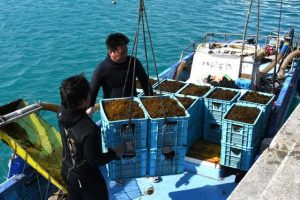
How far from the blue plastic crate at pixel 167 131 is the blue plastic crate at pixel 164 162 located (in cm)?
9

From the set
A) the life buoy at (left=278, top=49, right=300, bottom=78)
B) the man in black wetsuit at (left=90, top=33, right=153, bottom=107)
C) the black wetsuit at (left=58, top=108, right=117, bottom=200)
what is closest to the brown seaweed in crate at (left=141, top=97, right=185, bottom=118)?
the man in black wetsuit at (left=90, top=33, right=153, bottom=107)

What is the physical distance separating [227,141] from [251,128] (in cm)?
46

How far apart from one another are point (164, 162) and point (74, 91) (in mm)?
2042

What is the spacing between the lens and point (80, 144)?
382 cm

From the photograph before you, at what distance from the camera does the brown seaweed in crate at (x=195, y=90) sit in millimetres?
Answer: 6927

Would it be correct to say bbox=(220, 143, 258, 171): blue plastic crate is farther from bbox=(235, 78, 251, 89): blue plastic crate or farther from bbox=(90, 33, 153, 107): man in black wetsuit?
bbox=(235, 78, 251, 89): blue plastic crate

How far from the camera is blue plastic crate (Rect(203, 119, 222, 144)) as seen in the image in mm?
6785

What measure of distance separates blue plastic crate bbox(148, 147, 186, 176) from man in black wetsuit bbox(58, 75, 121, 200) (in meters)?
1.06

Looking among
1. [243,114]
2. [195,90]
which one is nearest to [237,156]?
[243,114]

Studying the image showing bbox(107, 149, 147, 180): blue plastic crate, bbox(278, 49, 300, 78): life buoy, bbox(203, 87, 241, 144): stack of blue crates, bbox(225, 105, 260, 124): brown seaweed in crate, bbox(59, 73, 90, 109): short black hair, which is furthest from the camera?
bbox(278, 49, 300, 78): life buoy

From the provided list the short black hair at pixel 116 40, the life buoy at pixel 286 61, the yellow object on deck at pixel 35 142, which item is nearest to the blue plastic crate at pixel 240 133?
the short black hair at pixel 116 40

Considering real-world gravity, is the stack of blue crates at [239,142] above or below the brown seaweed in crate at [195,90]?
below

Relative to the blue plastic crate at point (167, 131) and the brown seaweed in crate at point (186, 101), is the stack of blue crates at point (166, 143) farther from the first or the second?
the brown seaweed in crate at point (186, 101)

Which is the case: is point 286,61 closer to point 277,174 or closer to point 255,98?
point 255,98
